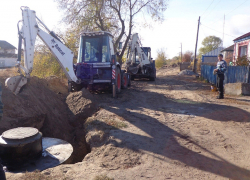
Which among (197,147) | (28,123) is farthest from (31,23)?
(197,147)

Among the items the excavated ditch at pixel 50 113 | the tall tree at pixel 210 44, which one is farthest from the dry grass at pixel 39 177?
the tall tree at pixel 210 44

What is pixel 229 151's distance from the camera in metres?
4.40

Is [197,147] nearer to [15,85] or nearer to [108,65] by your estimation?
[15,85]

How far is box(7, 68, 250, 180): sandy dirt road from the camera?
367 centimetres

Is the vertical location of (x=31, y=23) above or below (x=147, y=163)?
above

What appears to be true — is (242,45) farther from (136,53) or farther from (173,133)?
(173,133)

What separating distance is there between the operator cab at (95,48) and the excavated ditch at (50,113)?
1.96m

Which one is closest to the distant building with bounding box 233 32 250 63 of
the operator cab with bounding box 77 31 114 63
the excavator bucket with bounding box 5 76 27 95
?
A: the operator cab with bounding box 77 31 114 63

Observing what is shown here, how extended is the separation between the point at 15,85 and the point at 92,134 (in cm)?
266

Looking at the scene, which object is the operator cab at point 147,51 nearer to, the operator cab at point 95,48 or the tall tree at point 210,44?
the operator cab at point 95,48

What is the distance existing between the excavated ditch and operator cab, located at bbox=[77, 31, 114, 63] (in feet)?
6.43

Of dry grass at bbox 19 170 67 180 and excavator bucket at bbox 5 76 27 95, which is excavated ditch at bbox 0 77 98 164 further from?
dry grass at bbox 19 170 67 180

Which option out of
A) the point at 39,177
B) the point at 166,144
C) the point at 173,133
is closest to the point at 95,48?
the point at 173,133

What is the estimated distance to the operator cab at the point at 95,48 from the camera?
9.52 m
